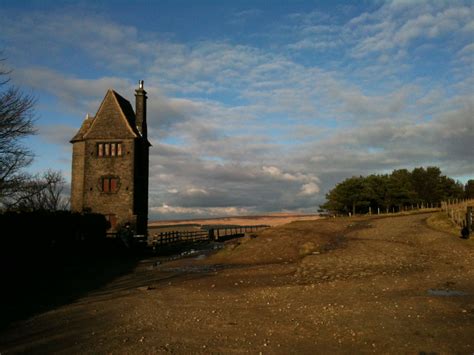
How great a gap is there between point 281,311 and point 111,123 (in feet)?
119

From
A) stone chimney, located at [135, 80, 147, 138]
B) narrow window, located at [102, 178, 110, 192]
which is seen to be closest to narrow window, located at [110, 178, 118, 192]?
narrow window, located at [102, 178, 110, 192]

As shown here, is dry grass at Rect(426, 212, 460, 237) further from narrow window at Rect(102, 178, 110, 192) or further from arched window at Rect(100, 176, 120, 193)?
narrow window at Rect(102, 178, 110, 192)

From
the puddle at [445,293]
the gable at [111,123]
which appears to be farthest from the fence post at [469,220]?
the gable at [111,123]

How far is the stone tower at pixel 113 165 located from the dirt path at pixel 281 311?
19.7 meters

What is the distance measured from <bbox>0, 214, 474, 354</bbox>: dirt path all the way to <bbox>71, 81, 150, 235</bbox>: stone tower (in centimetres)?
1968

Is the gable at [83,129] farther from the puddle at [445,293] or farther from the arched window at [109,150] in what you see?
the puddle at [445,293]

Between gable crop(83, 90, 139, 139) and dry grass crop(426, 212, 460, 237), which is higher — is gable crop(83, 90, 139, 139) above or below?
above

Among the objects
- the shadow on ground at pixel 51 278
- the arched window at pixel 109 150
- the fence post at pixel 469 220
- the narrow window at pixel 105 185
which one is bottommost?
the shadow on ground at pixel 51 278

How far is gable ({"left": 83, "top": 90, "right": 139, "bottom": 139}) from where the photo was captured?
43.4 meters

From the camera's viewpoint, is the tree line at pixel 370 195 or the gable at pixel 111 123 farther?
the tree line at pixel 370 195

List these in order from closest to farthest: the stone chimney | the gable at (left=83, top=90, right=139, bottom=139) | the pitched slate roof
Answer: the gable at (left=83, top=90, right=139, bottom=139) < the pitched slate roof < the stone chimney

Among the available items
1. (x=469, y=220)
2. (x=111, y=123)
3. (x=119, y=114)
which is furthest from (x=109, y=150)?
(x=469, y=220)

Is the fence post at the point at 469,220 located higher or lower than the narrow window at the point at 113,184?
lower

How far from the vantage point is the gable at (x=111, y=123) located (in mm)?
43406
